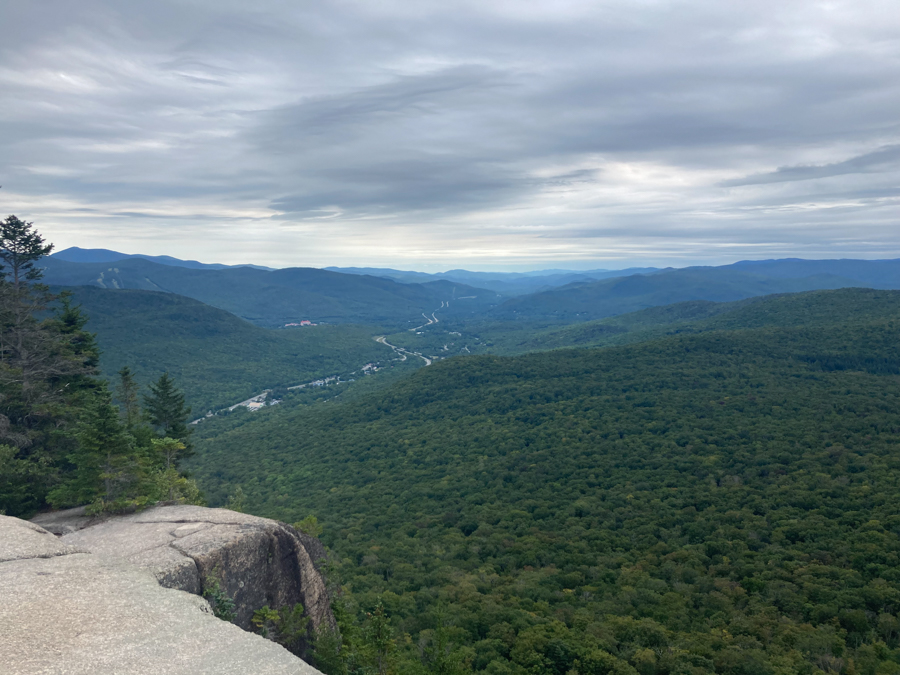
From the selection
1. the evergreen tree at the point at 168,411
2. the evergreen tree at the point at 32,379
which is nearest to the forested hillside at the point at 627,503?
the evergreen tree at the point at 168,411

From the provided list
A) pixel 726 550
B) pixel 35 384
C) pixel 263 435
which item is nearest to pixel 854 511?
pixel 726 550

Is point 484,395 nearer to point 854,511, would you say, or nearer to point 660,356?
point 660,356

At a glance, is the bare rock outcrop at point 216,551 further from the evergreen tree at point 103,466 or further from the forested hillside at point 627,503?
the forested hillside at point 627,503

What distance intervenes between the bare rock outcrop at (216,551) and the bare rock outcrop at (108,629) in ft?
8.11

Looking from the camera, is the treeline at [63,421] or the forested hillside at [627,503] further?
the forested hillside at [627,503]

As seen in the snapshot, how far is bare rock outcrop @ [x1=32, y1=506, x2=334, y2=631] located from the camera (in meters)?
20.7

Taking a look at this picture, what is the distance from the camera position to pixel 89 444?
2855 cm

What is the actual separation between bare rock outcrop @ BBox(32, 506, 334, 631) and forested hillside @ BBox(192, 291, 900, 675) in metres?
5.61

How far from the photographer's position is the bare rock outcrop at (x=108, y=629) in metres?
12.7

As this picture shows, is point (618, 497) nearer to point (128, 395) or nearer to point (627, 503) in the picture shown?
point (627, 503)

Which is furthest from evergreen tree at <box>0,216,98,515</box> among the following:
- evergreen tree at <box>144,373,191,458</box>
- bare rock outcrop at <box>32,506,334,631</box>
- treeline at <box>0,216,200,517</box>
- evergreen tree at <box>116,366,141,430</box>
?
evergreen tree at <box>144,373,191,458</box>

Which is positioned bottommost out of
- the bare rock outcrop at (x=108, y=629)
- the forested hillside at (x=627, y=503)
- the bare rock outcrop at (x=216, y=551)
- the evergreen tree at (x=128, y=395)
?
the forested hillside at (x=627, y=503)

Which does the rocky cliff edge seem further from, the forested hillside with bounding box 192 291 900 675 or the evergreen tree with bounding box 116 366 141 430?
the evergreen tree with bounding box 116 366 141 430

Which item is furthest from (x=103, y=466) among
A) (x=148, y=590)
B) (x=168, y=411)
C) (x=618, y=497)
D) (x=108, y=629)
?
(x=618, y=497)
